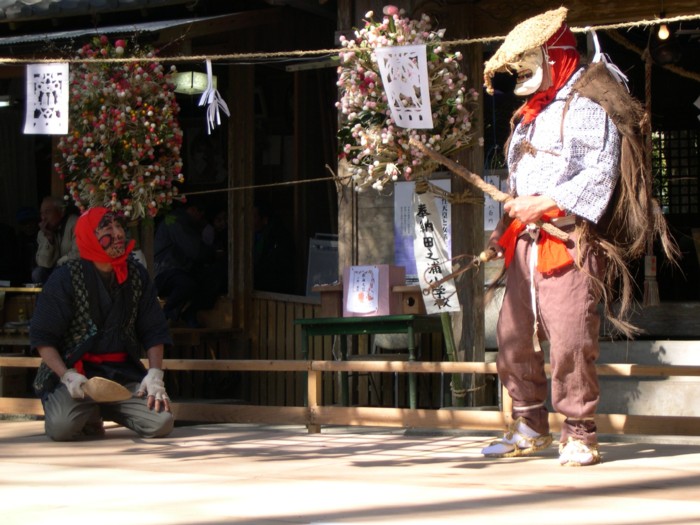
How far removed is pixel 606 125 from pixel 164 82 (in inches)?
172

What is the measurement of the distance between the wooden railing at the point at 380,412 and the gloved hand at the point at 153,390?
652mm

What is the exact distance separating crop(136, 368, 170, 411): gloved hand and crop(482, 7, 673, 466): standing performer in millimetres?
2117

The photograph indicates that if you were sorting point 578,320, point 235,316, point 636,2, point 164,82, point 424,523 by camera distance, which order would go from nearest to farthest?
point 424,523 < point 578,320 < point 636,2 < point 164,82 < point 235,316

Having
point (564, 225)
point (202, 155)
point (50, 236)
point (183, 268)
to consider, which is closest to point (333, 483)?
point (564, 225)

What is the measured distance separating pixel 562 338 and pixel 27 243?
7852 mm

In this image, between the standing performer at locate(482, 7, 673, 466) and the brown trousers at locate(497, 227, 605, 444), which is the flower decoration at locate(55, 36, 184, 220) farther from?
the brown trousers at locate(497, 227, 605, 444)

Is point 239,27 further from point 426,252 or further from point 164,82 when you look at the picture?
point 426,252

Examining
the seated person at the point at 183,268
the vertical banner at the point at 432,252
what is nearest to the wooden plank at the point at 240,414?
the vertical banner at the point at 432,252

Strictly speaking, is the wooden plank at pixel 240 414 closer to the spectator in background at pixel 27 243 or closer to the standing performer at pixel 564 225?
the standing performer at pixel 564 225

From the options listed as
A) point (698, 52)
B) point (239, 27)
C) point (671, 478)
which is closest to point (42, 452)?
point (671, 478)

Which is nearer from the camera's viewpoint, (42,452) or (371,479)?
(371,479)

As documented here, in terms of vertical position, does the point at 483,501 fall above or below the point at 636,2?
below

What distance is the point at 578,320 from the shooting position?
5684mm

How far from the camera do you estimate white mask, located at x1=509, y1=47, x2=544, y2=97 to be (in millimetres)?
5906
